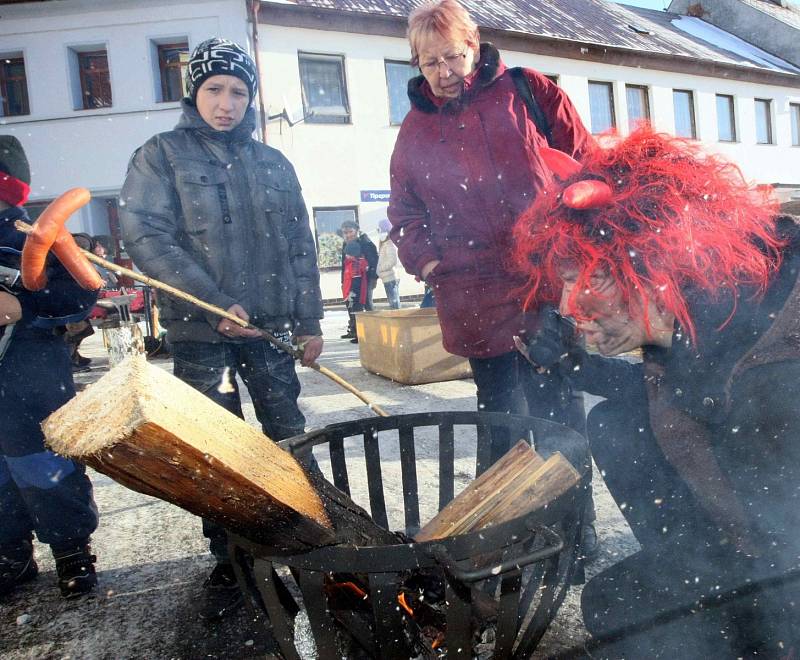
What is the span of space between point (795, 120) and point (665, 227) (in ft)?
80.5

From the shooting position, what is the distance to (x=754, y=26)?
21.2m

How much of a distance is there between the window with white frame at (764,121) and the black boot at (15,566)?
74.6ft

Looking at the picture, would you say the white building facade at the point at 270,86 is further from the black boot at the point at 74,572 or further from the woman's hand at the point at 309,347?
the black boot at the point at 74,572

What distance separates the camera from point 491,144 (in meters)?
1.95

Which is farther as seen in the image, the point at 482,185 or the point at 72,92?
the point at 72,92

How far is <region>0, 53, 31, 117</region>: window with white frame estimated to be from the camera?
1257 cm

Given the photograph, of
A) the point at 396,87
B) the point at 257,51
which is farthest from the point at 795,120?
the point at 257,51

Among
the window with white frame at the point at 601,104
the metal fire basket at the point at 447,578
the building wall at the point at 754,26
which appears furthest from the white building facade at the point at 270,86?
the metal fire basket at the point at 447,578

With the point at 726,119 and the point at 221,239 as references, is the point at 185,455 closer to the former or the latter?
the point at 221,239

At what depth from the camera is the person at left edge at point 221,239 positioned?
75.0 inches

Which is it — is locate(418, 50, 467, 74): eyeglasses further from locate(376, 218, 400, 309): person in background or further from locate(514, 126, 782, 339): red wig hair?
locate(376, 218, 400, 309): person in background

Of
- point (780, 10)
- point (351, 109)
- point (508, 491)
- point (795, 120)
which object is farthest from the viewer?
point (780, 10)

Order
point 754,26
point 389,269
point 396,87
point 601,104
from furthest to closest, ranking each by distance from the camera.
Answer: point 754,26 → point 601,104 → point 396,87 → point 389,269

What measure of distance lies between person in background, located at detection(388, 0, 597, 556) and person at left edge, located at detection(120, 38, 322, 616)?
52cm
